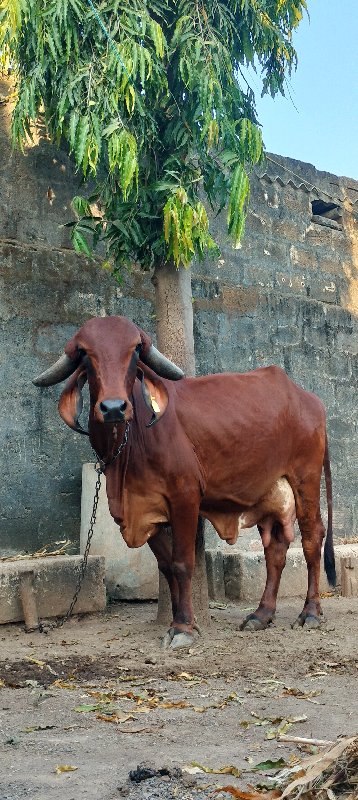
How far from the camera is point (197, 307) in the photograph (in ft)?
24.7

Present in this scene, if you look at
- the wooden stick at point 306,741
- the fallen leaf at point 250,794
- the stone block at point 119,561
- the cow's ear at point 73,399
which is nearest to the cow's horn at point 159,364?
the cow's ear at point 73,399

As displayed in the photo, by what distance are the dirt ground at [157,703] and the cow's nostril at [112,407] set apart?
1.25 metres

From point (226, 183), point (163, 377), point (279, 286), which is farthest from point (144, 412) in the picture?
point (279, 286)

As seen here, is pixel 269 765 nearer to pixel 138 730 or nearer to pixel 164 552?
pixel 138 730

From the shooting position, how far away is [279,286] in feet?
27.6

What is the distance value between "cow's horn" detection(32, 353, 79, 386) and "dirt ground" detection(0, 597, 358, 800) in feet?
A: 4.79

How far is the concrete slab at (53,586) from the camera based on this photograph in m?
5.47

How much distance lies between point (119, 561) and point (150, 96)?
3.06m

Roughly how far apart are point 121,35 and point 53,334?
7.08 ft

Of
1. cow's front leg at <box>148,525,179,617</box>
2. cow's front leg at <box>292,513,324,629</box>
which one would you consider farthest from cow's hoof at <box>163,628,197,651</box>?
cow's front leg at <box>292,513,324,629</box>

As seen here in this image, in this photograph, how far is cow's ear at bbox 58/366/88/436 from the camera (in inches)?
199

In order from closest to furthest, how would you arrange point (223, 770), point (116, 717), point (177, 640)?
point (223, 770)
point (116, 717)
point (177, 640)

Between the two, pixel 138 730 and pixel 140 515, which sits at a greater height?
pixel 140 515

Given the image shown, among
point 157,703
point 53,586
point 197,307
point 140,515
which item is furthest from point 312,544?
point 157,703
